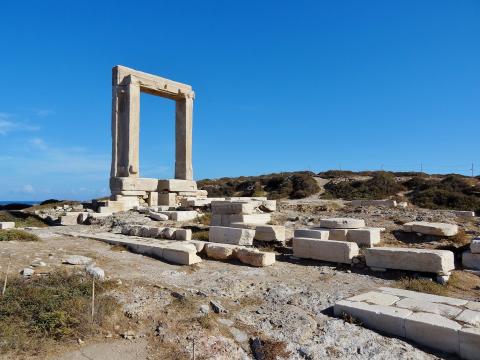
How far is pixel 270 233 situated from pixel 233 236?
929 mm

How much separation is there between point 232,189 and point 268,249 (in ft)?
76.6

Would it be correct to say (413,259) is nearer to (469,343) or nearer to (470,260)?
(470,260)

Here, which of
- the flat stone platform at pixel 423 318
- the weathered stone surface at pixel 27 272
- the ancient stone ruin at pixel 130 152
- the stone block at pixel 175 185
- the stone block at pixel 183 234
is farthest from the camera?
the stone block at pixel 175 185

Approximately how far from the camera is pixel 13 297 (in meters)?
5.09

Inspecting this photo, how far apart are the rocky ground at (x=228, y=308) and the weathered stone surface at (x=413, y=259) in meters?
0.24

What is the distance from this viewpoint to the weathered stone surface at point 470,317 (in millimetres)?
4377

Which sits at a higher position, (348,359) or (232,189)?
(232,189)

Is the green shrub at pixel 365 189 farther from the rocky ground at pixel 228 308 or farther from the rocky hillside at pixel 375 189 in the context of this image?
the rocky ground at pixel 228 308

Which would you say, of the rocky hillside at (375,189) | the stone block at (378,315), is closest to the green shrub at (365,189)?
the rocky hillside at (375,189)

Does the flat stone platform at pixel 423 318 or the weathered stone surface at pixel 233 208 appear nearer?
the flat stone platform at pixel 423 318

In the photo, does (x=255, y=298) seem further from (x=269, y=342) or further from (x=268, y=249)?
(x=268, y=249)

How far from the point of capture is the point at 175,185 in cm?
→ 1797

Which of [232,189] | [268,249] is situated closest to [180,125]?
[268,249]

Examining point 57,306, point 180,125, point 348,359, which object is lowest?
point 348,359
